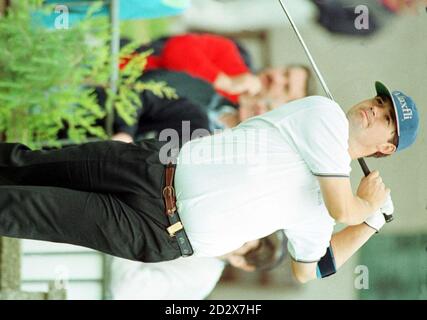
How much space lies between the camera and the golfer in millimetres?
1266

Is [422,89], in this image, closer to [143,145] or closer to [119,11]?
[143,145]

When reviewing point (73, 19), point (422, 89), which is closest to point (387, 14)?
point (422, 89)

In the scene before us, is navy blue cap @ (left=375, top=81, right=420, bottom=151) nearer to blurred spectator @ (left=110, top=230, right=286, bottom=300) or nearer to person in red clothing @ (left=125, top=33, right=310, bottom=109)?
person in red clothing @ (left=125, top=33, right=310, bottom=109)

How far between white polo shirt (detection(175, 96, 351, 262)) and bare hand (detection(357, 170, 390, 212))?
0.10 meters

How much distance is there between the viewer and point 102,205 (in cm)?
131

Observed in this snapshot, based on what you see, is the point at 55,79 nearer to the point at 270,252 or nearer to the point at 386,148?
the point at 270,252

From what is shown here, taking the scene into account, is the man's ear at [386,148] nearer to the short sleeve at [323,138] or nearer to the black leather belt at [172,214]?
the short sleeve at [323,138]

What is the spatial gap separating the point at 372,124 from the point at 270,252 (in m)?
0.86

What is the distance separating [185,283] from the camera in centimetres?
213

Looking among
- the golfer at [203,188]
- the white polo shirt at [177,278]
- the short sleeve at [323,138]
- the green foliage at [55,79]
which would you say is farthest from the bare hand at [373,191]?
the green foliage at [55,79]

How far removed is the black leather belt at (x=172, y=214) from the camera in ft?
4.28

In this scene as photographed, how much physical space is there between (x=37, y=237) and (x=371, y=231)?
72cm

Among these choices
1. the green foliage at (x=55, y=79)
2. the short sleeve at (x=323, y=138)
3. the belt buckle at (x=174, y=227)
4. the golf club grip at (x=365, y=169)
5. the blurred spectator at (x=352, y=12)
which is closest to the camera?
the short sleeve at (x=323, y=138)

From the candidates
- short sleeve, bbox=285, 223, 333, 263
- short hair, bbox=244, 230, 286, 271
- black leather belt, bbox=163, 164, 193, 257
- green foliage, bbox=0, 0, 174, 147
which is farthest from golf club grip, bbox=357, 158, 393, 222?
green foliage, bbox=0, 0, 174, 147
